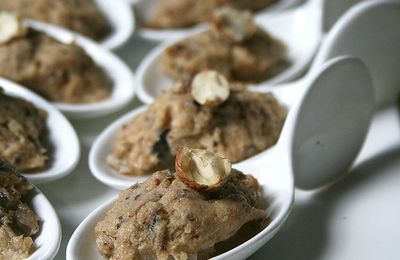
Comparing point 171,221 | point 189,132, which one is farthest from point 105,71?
point 171,221

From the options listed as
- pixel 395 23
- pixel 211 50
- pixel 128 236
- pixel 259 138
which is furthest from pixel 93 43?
pixel 128 236

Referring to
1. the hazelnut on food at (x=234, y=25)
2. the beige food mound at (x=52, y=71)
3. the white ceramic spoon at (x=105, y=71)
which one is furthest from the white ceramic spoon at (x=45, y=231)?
the hazelnut on food at (x=234, y=25)

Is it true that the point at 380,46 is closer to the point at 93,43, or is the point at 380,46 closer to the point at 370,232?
the point at 370,232

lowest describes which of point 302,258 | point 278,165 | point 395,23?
point 302,258

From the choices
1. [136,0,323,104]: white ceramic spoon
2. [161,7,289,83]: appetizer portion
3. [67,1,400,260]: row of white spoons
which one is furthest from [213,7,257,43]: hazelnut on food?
[67,1,400,260]: row of white spoons

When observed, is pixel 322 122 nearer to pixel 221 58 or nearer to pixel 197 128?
pixel 197 128

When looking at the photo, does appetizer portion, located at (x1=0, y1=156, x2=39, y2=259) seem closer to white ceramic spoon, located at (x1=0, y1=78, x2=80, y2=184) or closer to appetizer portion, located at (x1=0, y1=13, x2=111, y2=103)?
white ceramic spoon, located at (x1=0, y1=78, x2=80, y2=184)
